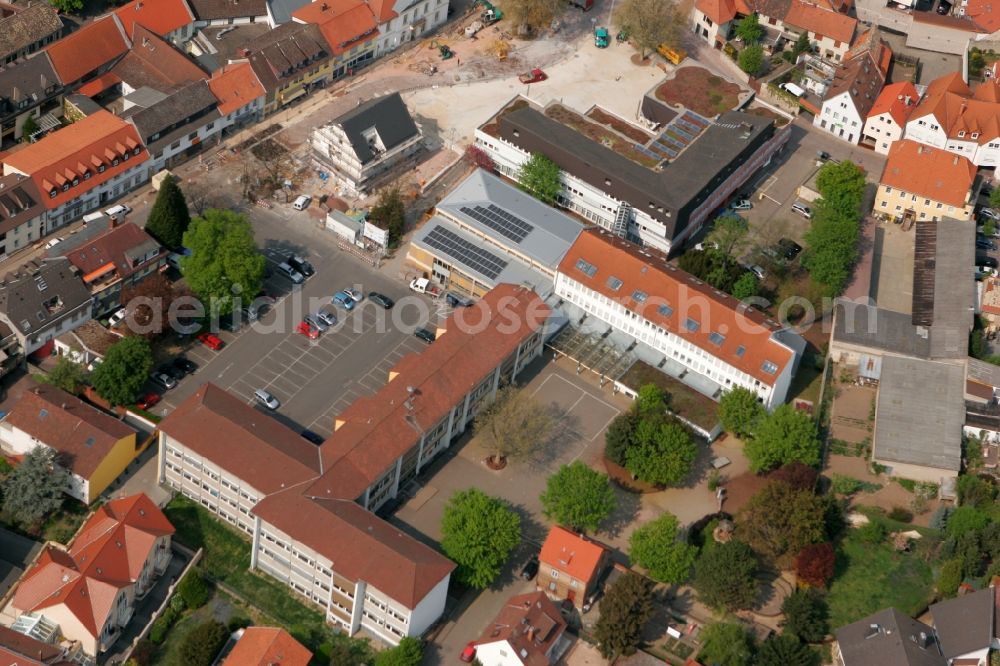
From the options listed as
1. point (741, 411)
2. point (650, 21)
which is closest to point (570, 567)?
point (741, 411)

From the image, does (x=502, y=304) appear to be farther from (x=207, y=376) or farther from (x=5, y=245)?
(x=5, y=245)

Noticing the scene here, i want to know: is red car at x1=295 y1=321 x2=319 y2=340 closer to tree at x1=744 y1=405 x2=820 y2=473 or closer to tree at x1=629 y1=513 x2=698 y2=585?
tree at x1=629 y1=513 x2=698 y2=585

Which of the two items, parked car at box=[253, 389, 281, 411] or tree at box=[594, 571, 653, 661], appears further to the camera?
parked car at box=[253, 389, 281, 411]

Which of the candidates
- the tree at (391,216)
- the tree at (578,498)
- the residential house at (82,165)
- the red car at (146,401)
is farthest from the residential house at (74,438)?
the tree at (391,216)

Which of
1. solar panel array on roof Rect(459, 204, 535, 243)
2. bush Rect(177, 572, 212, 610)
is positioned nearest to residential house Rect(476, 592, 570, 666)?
bush Rect(177, 572, 212, 610)

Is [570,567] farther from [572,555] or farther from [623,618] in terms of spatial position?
[623,618]
